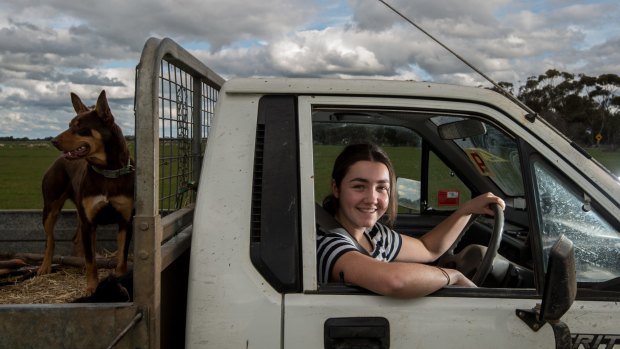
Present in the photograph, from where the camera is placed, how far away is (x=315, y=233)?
2.02 meters

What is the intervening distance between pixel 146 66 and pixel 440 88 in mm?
998

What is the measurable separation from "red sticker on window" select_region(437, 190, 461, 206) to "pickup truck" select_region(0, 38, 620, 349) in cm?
152

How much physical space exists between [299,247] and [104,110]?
291 cm

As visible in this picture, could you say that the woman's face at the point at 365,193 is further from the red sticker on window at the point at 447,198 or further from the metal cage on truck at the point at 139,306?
the red sticker on window at the point at 447,198

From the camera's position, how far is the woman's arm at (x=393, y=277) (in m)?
1.95

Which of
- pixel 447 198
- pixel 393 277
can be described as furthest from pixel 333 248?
pixel 447 198

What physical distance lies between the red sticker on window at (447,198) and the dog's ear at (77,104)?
9.25 feet

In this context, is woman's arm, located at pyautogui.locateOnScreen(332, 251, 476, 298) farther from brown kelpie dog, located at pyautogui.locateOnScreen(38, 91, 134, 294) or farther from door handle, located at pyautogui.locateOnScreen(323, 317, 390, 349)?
brown kelpie dog, located at pyautogui.locateOnScreen(38, 91, 134, 294)

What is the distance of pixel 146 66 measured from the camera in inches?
74.9

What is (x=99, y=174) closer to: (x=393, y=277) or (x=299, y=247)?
(x=299, y=247)

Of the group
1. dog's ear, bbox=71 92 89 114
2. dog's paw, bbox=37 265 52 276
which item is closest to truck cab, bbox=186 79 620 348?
dog's paw, bbox=37 265 52 276

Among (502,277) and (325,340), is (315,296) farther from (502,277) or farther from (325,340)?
(502,277)

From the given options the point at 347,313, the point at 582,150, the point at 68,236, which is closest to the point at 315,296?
the point at 347,313

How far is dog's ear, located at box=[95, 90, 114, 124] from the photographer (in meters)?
4.34
